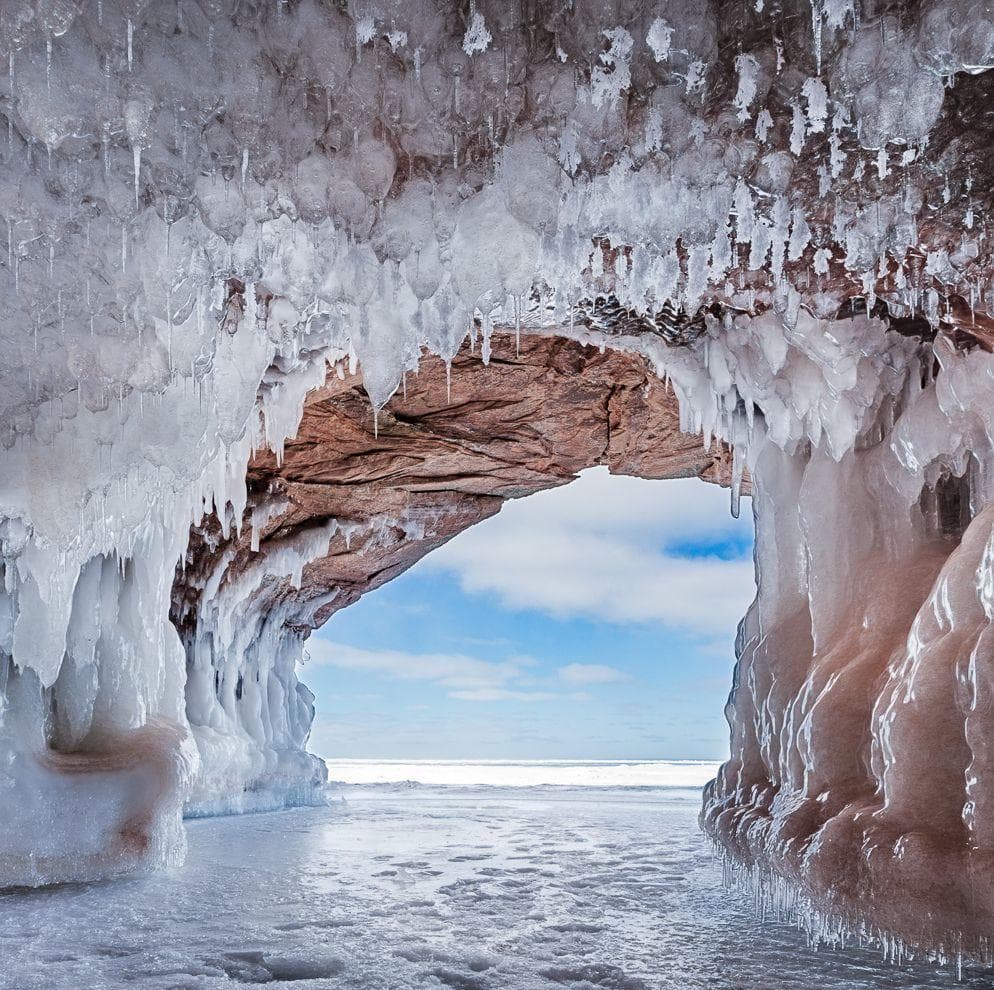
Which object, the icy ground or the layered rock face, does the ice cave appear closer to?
the layered rock face

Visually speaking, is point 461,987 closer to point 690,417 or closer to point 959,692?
point 959,692

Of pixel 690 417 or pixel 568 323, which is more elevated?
pixel 568 323

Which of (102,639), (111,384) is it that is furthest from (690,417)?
(102,639)

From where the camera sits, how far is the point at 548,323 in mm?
5246

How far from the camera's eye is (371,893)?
501cm

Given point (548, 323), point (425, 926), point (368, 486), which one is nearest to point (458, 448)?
point (368, 486)

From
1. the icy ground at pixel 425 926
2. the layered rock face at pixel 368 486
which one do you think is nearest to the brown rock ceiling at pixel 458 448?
the layered rock face at pixel 368 486

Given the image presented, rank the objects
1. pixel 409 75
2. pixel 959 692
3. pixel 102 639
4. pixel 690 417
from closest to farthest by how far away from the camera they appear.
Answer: pixel 409 75 → pixel 959 692 → pixel 690 417 → pixel 102 639

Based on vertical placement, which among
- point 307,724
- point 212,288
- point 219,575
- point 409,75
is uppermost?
point 409,75

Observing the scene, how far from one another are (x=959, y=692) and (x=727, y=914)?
5.20 ft

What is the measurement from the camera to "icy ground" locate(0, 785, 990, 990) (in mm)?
3246

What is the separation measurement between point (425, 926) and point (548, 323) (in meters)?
3.18

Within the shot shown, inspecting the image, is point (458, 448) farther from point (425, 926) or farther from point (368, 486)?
point (425, 926)

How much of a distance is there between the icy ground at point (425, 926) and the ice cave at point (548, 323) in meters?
0.46
